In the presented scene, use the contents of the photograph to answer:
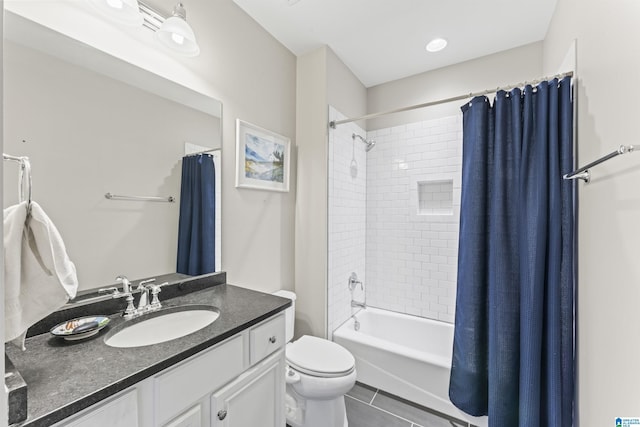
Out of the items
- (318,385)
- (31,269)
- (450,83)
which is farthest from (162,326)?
(450,83)

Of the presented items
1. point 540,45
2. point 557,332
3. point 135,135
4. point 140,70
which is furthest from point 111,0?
point 540,45

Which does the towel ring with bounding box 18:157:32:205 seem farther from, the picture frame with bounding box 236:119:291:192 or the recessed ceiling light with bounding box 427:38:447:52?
the recessed ceiling light with bounding box 427:38:447:52

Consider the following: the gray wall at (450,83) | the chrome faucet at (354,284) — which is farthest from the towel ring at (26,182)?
the gray wall at (450,83)

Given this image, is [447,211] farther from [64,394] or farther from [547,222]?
[64,394]

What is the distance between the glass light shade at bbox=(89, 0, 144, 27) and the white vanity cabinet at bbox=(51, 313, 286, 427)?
143cm

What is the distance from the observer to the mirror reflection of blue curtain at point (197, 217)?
1470mm

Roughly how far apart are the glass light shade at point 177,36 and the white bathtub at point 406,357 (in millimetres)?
2212

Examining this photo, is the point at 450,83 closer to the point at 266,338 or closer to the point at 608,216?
the point at 608,216

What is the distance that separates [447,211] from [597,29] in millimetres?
1614

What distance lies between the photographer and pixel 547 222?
1441 millimetres

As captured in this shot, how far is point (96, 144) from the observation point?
1.14 metres

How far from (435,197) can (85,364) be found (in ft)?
8.70

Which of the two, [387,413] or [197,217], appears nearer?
[197,217]

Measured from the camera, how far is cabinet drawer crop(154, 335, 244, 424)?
85 cm
